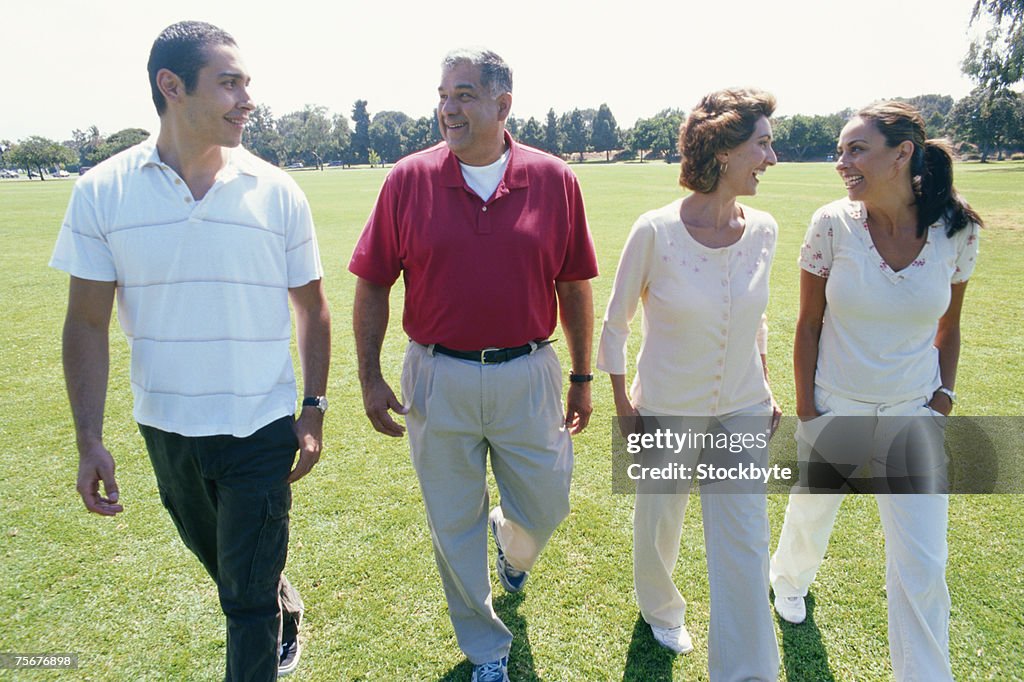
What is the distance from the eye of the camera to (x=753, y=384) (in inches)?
108

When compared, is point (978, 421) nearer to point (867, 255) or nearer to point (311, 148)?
point (867, 255)

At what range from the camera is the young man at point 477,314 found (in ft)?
8.52

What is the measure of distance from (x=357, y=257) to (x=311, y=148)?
121 metres

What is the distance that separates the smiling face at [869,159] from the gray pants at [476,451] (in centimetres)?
149

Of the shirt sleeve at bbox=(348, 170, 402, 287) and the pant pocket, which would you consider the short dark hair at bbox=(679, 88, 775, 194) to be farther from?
the pant pocket

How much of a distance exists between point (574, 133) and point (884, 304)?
351ft

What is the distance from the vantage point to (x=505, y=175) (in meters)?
2.67

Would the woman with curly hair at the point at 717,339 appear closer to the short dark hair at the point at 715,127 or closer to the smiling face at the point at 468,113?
the short dark hair at the point at 715,127

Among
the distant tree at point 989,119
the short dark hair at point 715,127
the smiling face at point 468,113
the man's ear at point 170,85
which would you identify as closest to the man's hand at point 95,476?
the man's ear at point 170,85

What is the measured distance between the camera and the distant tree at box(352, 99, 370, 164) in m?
109

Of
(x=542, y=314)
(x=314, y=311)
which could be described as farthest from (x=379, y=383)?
(x=542, y=314)

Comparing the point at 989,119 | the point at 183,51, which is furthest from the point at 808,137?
the point at 183,51

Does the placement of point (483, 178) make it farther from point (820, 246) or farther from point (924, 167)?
point (924, 167)

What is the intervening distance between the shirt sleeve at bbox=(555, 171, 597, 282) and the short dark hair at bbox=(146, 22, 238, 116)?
1491mm
